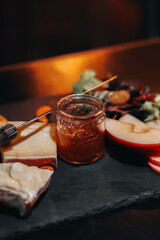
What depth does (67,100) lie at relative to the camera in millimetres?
1606

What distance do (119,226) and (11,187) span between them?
464 mm

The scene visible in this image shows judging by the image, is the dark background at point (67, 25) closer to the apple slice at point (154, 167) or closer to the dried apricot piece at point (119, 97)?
the dried apricot piece at point (119, 97)

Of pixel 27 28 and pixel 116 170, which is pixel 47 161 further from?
pixel 27 28

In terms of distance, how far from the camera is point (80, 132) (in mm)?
1476

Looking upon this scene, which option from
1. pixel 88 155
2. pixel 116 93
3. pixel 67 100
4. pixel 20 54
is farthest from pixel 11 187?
pixel 20 54

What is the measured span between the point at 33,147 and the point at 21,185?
31 cm

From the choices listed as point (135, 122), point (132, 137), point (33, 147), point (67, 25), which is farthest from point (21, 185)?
point (67, 25)

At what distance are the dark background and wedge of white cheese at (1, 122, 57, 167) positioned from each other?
7.04ft

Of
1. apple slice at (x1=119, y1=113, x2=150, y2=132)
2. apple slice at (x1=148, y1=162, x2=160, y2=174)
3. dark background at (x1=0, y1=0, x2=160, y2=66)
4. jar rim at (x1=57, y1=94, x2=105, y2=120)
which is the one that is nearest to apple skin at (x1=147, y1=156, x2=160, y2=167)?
apple slice at (x1=148, y1=162, x2=160, y2=174)

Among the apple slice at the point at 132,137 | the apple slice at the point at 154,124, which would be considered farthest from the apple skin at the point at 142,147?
the apple slice at the point at 154,124

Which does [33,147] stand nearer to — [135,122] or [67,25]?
[135,122]

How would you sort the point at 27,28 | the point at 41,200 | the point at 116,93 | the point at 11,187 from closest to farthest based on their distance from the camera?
the point at 11,187 → the point at 41,200 → the point at 116,93 → the point at 27,28

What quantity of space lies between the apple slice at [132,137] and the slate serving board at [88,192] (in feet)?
0.38

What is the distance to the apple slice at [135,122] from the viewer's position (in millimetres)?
1596
